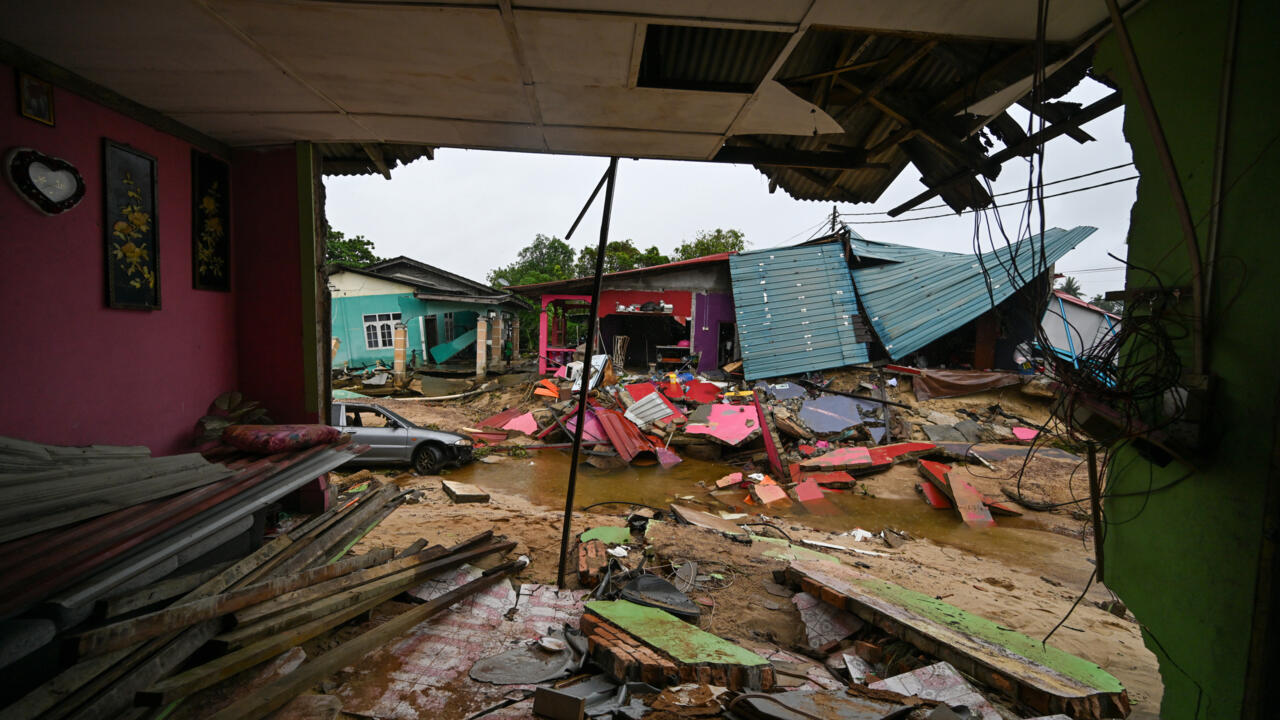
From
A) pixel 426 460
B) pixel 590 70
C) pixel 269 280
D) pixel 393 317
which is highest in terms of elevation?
pixel 590 70

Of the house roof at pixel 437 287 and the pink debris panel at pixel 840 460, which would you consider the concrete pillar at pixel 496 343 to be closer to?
the house roof at pixel 437 287

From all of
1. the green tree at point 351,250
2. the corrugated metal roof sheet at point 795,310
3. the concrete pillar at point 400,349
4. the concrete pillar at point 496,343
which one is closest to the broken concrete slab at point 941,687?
the corrugated metal roof sheet at point 795,310

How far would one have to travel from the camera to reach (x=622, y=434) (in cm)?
1105

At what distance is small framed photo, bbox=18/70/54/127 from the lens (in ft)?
8.22

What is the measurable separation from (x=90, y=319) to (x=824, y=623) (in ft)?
17.3

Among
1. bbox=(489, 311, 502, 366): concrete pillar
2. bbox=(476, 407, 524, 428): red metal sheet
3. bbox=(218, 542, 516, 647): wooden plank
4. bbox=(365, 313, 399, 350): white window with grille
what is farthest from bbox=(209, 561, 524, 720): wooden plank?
bbox=(365, 313, 399, 350): white window with grille

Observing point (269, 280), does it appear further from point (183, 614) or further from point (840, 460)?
point (840, 460)

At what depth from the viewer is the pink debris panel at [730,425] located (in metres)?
10.9

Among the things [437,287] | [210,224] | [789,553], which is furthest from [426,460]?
[437,287]

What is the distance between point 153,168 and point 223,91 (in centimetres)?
88

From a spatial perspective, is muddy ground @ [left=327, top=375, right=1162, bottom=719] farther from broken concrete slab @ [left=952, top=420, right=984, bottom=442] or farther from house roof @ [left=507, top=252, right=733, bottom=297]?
house roof @ [left=507, top=252, right=733, bottom=297]

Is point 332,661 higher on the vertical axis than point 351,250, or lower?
lower

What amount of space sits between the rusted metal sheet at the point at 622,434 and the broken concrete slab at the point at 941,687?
793 cm

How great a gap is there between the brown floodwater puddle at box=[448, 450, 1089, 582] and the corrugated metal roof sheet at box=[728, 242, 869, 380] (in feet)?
15.6
